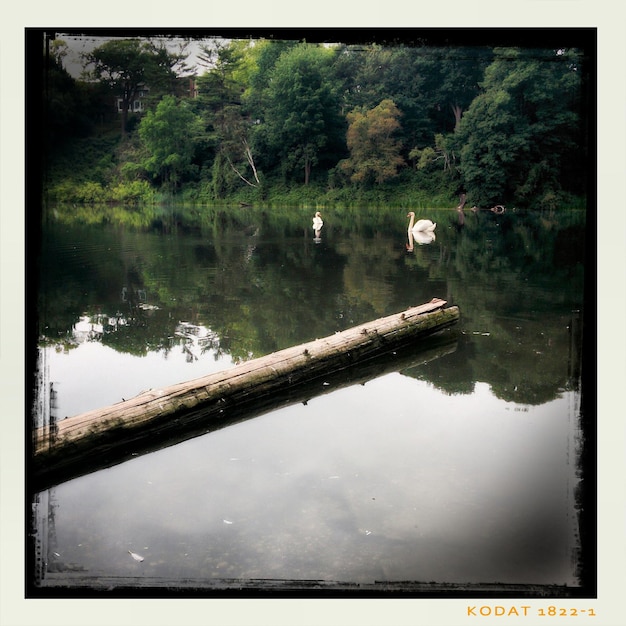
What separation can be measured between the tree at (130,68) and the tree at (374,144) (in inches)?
518

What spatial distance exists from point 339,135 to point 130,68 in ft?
76.8

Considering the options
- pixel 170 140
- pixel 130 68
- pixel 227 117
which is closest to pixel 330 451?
pixel 130 68

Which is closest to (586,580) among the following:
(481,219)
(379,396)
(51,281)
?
(379,396)

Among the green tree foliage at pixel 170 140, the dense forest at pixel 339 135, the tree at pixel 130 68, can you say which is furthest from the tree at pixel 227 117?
the tree at pixel 130 68

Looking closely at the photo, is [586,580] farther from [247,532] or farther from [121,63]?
[121,63]

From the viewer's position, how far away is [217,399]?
20.6ft

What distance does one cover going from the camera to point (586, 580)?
12.0 feet

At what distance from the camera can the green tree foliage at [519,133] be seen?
31828 mm

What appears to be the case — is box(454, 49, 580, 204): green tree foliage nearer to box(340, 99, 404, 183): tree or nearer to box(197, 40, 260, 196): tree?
box(340, 99, 404, 183): tree

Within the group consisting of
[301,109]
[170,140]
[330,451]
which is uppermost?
[301,109]

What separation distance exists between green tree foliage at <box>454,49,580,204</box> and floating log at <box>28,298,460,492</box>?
83.7 ft

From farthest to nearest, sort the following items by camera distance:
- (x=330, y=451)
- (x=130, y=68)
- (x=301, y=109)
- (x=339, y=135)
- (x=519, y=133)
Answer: (x=339, y=135)
(x=301, y=109)
(x=519, y=133)
(x=130, y=68)
(x=330, y=451)

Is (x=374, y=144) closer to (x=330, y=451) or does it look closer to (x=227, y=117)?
(x=227, y=117)

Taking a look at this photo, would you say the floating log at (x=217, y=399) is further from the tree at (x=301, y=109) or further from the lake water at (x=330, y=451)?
the tree at (x=301, y=109)
